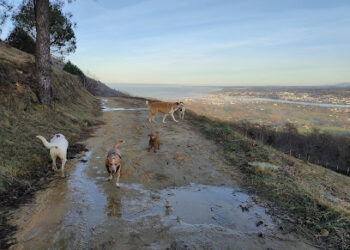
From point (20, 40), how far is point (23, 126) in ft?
49.3

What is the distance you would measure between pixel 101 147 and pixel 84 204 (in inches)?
168

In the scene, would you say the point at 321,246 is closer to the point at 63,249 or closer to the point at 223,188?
the point at 223,188

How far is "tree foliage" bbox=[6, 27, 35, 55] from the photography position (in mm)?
18438

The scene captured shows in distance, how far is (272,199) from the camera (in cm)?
550

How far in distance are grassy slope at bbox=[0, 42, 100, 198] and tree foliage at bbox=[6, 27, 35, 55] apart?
4.79m

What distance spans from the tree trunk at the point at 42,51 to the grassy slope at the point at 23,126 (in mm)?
518

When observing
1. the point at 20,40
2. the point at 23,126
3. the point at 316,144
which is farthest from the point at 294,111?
the point at 23,126

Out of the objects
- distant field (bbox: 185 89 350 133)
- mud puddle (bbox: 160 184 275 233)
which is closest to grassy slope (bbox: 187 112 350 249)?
mud puddle (bbox: 160 184 275 233)

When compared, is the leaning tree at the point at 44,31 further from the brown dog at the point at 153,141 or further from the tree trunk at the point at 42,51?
the brown dog at the point at 153,141

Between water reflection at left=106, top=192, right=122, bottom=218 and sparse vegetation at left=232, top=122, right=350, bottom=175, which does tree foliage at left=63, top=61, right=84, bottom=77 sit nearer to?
water reflection at left=106, top=192, right=122, bottom=218

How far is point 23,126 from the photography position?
8.09 metres

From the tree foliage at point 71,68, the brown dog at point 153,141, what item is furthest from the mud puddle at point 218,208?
the tree foliage at point 71,68

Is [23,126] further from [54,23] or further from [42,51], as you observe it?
[54,23]

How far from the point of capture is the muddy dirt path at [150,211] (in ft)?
12.3
